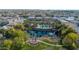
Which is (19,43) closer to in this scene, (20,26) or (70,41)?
(20,26)

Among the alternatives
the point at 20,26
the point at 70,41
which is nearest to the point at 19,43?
the point at 20,26

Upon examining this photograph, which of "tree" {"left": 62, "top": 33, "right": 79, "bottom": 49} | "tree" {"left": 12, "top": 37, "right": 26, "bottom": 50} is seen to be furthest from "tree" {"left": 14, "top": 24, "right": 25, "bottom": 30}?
"tree" {"left": 62, "top": 33, "right": 79, "bottom": 49}

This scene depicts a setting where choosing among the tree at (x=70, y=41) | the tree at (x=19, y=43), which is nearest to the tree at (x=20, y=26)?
the tree at (x=19, y=43)

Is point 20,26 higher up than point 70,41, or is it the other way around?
point 20,26

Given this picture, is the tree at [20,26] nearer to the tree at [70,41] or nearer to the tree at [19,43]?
the tree at [19,43]

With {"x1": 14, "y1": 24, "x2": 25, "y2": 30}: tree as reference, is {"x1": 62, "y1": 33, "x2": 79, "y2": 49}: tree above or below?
below

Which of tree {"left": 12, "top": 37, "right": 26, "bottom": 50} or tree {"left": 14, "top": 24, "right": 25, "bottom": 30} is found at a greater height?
tree {"left": 14, "top": 24, "right": 25, "bottom": 30}

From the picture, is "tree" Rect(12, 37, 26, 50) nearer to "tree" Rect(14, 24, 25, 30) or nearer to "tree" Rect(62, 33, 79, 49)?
"tree" Rect(14, 24, 25, 30)
